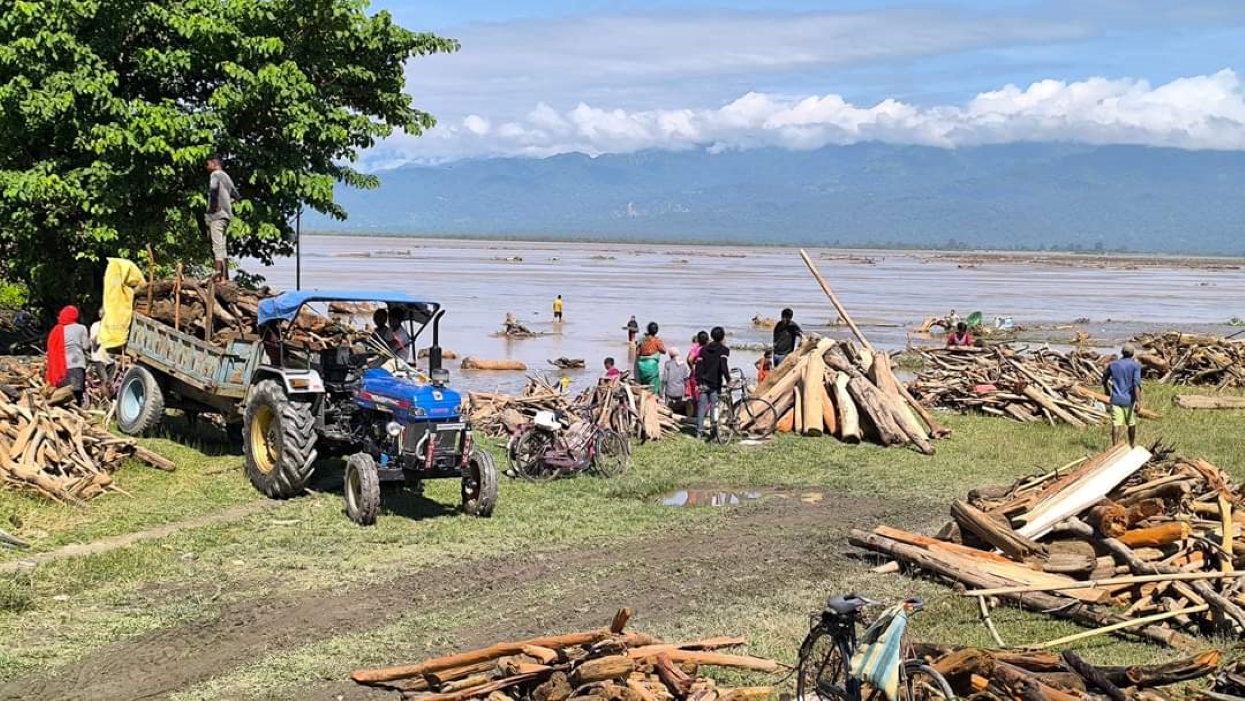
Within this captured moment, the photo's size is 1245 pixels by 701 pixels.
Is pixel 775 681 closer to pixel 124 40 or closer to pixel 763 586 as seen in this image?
pixel 763 586

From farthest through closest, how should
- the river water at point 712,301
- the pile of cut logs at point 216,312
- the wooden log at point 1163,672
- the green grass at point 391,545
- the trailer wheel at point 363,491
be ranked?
the river water at point 712,301 → the pile of cut logs at point 216,312 → the trailer wheel at point 363,491 → the green grass at point 391,545 → the wooden log at point 1163,672

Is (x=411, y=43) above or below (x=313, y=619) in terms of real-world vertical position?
above

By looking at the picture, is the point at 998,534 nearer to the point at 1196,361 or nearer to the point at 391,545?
the point at 391,545

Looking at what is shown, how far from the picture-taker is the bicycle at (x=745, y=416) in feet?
62.5

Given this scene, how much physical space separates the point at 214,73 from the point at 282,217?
275cm

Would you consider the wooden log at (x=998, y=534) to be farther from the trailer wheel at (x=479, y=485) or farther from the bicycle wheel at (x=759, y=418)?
the bicycle wheel at (x=759, y=418)

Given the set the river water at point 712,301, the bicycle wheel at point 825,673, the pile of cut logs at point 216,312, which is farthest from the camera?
the river water at point 712,301

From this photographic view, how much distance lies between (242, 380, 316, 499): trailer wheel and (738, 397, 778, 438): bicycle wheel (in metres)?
8.12

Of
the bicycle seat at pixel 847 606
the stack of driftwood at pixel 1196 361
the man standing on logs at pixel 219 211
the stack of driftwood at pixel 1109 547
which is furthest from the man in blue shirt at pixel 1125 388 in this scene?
the man standing on logs at pixel 219 211

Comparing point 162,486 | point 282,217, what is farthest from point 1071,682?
point 282,217

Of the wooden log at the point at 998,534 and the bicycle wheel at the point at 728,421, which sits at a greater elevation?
the wooden log at the point at 998,534

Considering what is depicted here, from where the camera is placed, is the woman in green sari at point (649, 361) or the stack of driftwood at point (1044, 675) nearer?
the stack of driftwood at point (1044, 675)

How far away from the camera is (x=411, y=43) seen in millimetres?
21562

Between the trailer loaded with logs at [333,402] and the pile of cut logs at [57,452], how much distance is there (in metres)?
1.35
